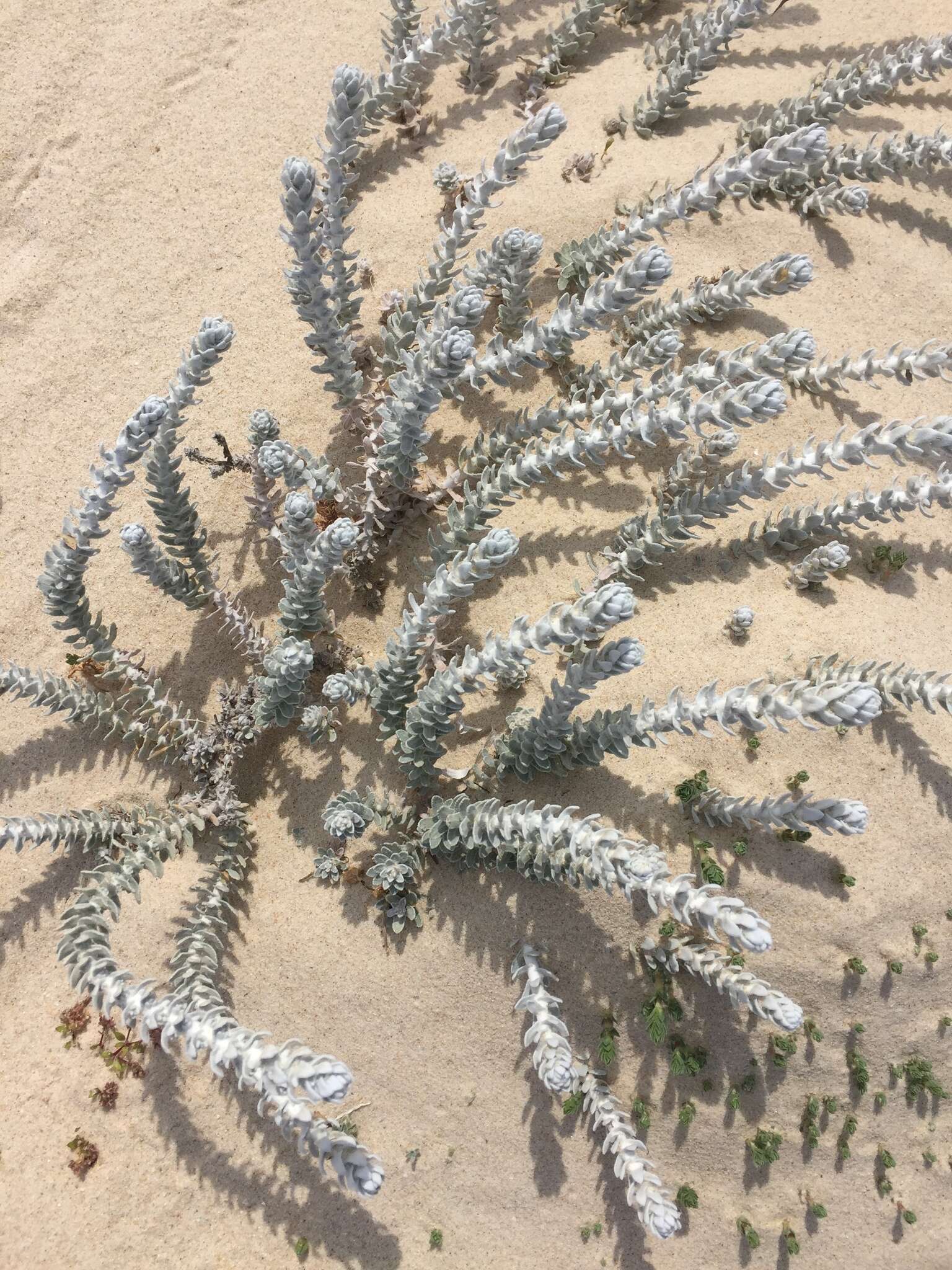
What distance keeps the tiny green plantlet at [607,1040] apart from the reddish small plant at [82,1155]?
2.70m

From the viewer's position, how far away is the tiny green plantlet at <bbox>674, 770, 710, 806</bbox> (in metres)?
4.09

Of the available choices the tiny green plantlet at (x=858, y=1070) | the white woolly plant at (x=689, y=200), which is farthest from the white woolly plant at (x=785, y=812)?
the white woolly plant at (x=689, y=200)

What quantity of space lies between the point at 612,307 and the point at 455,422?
1.41m

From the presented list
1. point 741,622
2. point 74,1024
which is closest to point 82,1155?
point 74,1024

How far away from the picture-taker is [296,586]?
3902 mm

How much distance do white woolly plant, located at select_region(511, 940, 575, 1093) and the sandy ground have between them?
0.51ft

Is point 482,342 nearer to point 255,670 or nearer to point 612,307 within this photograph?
point 612,307

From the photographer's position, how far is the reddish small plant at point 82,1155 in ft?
13.7

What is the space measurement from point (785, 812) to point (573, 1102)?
1.88 metres

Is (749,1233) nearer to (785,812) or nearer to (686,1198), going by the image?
(686,1198)

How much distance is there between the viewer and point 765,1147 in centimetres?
425

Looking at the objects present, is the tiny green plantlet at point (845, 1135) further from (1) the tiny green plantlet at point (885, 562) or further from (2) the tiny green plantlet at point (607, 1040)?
(1) the tiny green plantlet at point (885, 562)

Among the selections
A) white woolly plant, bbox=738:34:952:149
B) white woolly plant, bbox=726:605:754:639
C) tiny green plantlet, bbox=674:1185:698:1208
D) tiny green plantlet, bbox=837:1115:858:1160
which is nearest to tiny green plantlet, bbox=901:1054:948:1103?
tiny green plantlet, bbox=837:1115:858:1160

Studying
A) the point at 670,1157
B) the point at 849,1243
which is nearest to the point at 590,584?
the point at 670,1157
